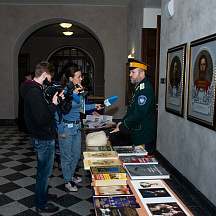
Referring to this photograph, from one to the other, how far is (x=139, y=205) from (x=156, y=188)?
25 cm

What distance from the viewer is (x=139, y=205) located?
155 cm

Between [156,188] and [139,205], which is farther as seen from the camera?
[156,188]

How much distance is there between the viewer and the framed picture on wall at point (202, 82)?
8.62ft

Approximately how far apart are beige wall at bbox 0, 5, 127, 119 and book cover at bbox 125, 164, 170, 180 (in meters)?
6.54

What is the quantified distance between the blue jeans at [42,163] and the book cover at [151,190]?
1.15m

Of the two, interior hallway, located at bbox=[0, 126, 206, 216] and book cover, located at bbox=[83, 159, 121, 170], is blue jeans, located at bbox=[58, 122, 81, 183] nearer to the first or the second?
interior hallway, located at bbox=[0, 126, 206, 216]

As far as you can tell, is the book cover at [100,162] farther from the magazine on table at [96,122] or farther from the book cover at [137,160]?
the magazine on table at [96,122]

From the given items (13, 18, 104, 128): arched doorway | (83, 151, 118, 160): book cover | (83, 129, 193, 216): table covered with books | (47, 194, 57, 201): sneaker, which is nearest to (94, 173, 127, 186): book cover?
(83, 129, 193, 216): table covered with books

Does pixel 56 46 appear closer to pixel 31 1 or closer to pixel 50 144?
pixel 31 1

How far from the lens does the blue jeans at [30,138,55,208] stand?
262 centimetres

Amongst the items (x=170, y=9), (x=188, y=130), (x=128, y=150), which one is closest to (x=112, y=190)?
(x=128, y=150)

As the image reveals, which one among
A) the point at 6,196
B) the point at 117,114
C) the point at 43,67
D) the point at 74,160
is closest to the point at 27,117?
the point at 43,67

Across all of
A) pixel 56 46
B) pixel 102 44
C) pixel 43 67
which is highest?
pixel 56 46

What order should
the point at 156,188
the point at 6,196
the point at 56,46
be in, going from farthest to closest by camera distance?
the point at 56,46
the point at 6,196
the point at 156,188
